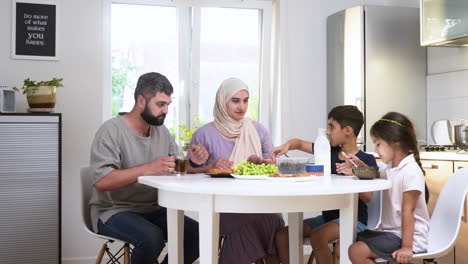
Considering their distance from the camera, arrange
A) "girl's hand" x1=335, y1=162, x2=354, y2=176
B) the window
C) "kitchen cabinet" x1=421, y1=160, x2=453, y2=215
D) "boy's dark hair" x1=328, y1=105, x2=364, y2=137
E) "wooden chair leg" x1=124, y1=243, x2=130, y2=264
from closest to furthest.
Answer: "girl's hand" x1=335, y1=162, x2=354, y2=176
"wooden chair leg" x1=124, y1=243, x2=130, y2=264
"boy's dark hair" x1=328, y1=105, x2=364, y2=137
"kitchen cabinet" x1=421, y1=160, x2=453, y2=215
the window

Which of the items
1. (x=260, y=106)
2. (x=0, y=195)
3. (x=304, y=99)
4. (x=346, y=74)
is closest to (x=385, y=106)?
(x=346, y=74)

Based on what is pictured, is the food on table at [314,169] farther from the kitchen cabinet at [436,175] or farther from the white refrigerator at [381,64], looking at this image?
the white refrigerator at [381,64]

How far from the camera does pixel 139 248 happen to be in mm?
2801

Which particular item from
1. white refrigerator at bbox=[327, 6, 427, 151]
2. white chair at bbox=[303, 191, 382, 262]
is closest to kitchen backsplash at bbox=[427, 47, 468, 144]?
white refrigerator at bbox=[327, 6, 427, 151]

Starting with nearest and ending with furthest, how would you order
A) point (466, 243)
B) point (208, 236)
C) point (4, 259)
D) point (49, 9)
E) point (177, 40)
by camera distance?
point (208, 236), point (466, 243), point (4, 259), point (49, 9), point (177, 40)

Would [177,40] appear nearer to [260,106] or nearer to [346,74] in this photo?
[260,106]

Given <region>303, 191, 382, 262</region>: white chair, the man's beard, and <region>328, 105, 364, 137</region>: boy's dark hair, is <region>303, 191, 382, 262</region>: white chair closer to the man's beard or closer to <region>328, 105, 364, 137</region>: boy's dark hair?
<region>328, 105, 364, 137</region>: boy's dark hair

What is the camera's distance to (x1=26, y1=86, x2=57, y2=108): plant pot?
420 centimetres

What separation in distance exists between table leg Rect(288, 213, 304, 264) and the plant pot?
2101mm

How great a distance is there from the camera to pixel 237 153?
3.36 metres

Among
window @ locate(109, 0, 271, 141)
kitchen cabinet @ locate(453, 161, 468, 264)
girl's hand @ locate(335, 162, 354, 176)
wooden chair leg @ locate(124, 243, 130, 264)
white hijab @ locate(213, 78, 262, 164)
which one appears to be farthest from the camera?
window @ locate(109, 0, 271, 141)

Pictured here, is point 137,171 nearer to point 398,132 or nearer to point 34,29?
point 398,132

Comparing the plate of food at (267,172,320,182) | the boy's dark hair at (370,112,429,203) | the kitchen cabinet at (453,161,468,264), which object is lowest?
the kitchen cabinet at (453,161,468,264)

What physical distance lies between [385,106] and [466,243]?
1.40 m
